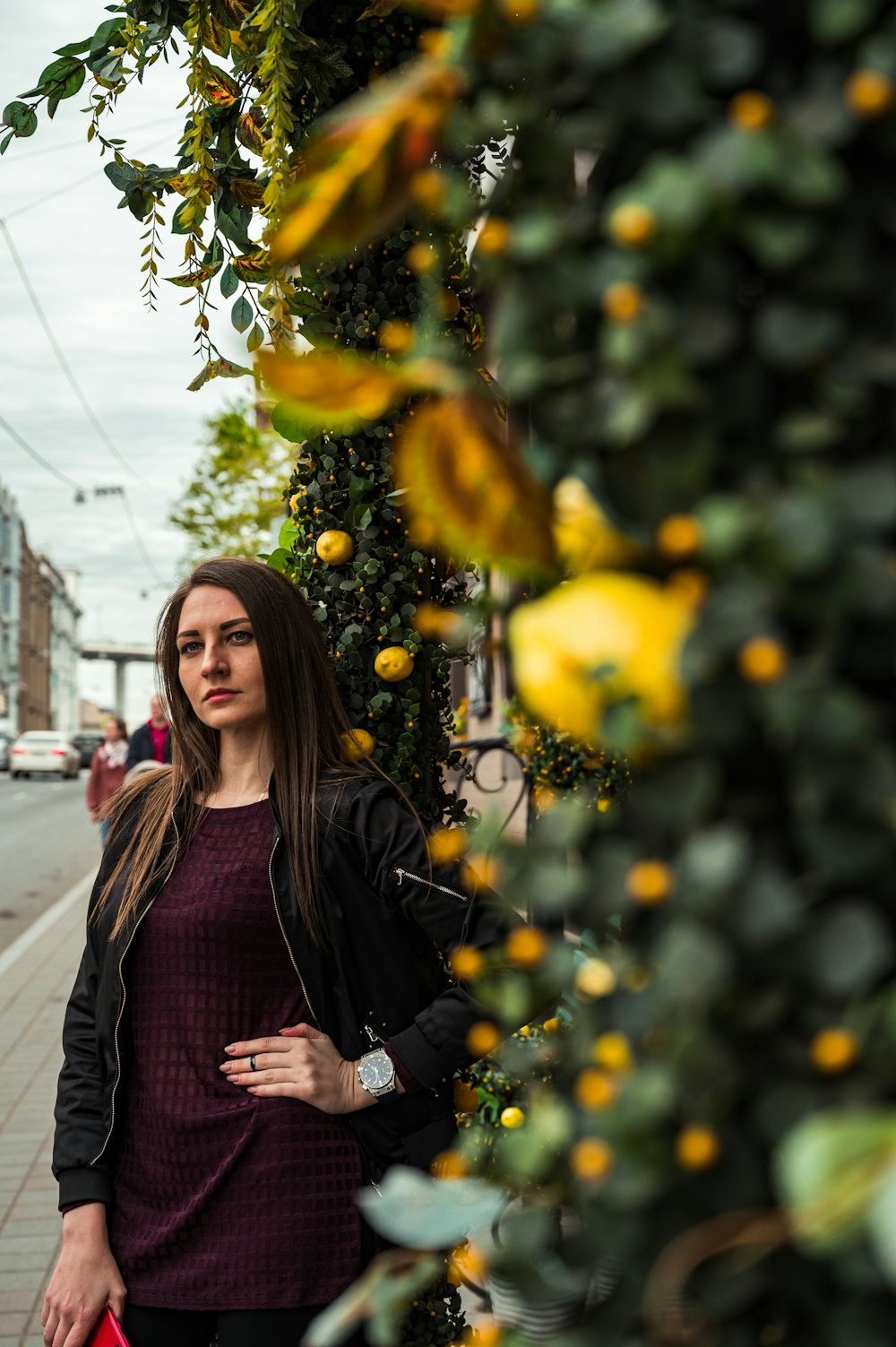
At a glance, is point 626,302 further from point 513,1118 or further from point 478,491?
point 513,1118

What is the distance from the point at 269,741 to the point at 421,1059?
0.64m

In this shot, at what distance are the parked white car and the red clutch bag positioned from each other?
3896cm

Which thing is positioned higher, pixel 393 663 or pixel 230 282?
pixel 230 282

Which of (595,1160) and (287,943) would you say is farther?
(287,943)

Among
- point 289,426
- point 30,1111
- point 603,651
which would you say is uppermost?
point 289,426

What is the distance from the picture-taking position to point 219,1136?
208cm

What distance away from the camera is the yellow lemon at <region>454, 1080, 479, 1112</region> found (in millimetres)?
2340

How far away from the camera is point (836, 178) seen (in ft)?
1.84

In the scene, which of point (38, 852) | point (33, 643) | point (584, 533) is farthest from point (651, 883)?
point (33, 643)

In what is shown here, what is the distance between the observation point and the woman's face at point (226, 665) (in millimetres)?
2334

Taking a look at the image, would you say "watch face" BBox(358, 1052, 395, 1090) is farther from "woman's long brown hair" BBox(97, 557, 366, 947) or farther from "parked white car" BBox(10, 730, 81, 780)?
"parked white car" BBox(10, 730, 81, 780)

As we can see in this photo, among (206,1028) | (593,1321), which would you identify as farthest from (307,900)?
(593,1321)

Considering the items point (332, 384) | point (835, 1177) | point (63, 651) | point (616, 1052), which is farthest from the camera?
point (63, 651)

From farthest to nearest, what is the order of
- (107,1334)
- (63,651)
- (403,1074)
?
(63,651) < (403,1074) < (107,1334)
